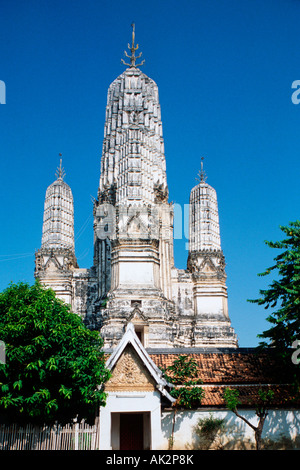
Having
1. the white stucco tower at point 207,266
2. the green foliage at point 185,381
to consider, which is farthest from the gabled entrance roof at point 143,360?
the white stucco tower at point 207,266

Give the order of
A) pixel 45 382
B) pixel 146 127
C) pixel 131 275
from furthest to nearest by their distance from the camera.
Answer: pixel 146 127 → pixel 131 275 → pixel 45 382

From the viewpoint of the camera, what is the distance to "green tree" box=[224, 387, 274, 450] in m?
19.5

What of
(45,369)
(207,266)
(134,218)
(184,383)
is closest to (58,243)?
(134,218)

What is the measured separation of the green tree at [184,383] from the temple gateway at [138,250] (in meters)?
8.33

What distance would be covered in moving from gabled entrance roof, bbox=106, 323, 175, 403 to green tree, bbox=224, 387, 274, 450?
2032 mm

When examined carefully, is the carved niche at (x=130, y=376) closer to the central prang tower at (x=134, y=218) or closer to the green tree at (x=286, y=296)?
the green tree at (x=286, y=296)

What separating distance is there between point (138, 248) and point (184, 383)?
20306 millimetres

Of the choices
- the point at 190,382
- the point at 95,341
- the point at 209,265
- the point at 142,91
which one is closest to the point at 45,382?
the point at 95,341

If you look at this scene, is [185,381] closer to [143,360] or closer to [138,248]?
[143,360]

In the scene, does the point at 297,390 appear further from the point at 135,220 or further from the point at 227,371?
the point at 135,220

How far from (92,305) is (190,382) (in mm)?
27763

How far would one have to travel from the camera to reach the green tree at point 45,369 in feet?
60.7

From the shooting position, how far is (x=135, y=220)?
4203 centimetres
